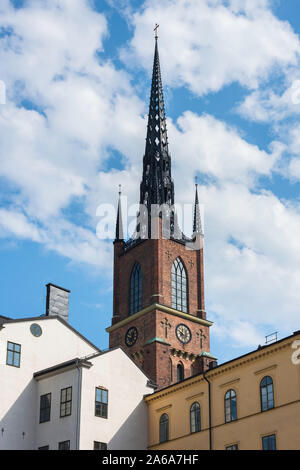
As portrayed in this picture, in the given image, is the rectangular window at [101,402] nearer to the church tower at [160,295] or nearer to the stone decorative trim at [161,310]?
the church tower at [160,295]

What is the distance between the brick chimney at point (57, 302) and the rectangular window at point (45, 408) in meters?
8.73

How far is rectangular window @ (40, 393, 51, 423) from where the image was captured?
151 ft

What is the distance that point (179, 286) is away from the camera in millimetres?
70625

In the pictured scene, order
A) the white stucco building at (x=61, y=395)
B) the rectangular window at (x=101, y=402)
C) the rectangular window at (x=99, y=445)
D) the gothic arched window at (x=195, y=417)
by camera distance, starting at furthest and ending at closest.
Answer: the rectangular window at (x=101, y=402) → the gothic arched window at (x=195, y=417) → the white stucco building at (x=61, y=395) → the rectangular window at (x=99, y=445)

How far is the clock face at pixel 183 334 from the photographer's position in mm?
67219

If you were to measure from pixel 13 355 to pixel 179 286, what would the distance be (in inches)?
1050

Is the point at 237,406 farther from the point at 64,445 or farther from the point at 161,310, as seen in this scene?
the point at 161,310

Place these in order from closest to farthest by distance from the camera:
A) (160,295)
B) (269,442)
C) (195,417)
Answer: (269,442)
(195,417)
(160,295)

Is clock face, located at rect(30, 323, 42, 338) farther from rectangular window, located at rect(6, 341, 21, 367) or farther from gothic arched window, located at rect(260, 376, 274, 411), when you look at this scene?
gothic arched window, located at rect(260, 376, 274, 411)

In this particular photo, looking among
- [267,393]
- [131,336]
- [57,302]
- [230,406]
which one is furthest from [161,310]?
[267,393]

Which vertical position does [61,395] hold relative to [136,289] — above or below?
below

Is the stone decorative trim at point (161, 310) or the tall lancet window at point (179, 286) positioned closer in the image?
the stone decorative trim at point (161, 310)

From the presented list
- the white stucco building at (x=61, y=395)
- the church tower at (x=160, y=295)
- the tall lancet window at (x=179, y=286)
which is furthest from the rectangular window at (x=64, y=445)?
the tall lancet window at (x=179, y=286)
